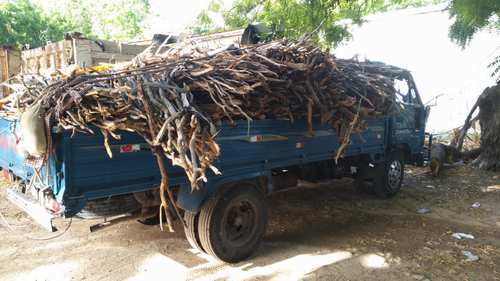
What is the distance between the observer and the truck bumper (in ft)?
10.5

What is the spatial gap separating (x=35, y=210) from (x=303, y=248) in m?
2.85

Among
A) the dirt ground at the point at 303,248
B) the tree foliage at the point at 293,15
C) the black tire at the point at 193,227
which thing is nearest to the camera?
the dirt ground at the point at 303,248

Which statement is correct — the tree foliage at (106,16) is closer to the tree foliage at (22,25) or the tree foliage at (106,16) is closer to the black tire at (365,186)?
the tree foliage at (22,25)

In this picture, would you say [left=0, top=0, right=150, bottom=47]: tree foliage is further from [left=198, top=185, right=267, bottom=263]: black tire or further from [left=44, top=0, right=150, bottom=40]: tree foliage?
[left=198, top=185, right=267, bottom=263]: black tire

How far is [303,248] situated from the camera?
4414mm

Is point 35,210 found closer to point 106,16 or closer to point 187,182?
point 187,182

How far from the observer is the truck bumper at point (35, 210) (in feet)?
10.5

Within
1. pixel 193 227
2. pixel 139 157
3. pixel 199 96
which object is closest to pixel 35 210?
pixel 139 157

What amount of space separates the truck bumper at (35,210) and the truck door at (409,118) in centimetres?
525

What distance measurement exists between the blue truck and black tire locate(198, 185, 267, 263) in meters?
0.01

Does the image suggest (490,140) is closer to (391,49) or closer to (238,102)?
(391,49)


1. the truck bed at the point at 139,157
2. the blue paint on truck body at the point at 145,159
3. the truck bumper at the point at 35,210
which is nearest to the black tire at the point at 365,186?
the blue paint on truck body at the point at 145,159

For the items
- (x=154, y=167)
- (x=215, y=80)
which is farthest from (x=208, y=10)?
(x=154, y=167)

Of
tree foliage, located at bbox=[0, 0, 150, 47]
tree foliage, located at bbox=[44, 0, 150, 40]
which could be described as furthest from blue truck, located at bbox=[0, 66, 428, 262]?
tree foliage, located at bbox=[44, 0, 150, 40]
